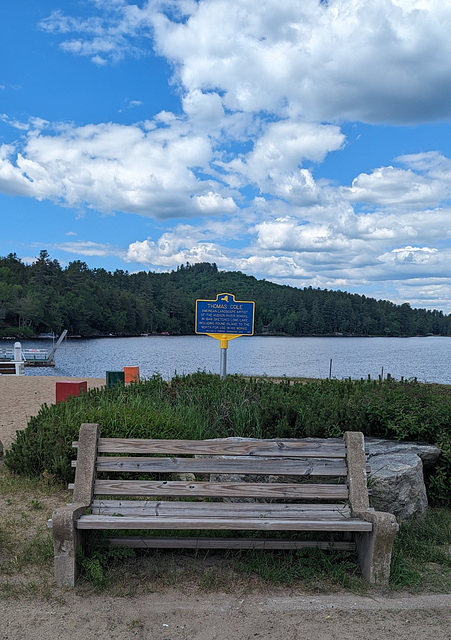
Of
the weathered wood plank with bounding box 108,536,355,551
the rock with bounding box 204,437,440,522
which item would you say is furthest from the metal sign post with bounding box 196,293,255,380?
the weathered wood plank with bounding box 108,536,355,551

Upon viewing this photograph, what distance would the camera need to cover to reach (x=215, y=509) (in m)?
3.71

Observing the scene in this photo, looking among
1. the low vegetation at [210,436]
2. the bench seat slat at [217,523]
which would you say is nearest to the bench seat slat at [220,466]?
the bench seat slat at [217,523]

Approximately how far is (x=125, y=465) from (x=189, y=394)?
3330mm

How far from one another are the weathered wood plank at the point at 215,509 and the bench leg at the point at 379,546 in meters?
0.22

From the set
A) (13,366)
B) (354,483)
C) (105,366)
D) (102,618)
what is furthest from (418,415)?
(105,366)

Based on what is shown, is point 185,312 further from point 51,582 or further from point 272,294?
point 51,582

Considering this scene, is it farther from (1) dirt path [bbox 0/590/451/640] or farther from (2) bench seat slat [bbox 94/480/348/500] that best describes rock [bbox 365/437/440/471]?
(1) dirt path [bbox 0/590/451/640]

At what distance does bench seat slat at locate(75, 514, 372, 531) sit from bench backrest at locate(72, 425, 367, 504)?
0.92ft

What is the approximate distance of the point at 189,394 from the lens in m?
7.15

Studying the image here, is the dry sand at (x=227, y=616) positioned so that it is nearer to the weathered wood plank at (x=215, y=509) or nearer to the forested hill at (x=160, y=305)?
the weathered wood plank at (x=215, y=509)

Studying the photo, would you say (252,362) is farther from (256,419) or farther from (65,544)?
(65,544)

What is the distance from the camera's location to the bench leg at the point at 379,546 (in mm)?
3467

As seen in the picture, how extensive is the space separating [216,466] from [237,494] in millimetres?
240

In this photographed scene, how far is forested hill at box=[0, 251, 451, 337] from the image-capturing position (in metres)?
90.9
